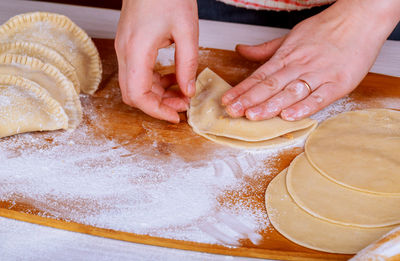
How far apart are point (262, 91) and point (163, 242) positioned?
2.42ft

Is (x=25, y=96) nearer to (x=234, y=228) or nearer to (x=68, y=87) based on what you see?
(x=68, y=87)

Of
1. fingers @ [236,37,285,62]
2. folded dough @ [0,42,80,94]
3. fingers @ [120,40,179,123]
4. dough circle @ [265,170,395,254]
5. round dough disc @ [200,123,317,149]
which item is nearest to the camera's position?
dough circle @ [265,170,395,254]

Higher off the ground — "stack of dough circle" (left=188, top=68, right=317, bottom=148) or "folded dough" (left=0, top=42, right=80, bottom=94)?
"folded dough" (left=0, top=42, right=80, bottom=94)

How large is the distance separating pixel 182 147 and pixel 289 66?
57 cm

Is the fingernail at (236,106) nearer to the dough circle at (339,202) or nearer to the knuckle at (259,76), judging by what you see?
the knuckle at (259,76)

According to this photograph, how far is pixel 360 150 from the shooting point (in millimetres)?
1508

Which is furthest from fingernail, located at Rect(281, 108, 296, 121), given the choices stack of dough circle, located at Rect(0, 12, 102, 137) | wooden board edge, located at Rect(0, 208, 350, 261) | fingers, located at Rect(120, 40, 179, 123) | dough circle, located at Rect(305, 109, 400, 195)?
stack of dough circle, located at Rect(0, 12, 102, 137)

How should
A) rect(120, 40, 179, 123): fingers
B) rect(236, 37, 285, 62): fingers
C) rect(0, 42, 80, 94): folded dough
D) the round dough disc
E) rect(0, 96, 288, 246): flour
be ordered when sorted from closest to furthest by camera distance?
rect(0, 96, 288, 246): flour < rect(120, 40, 179, 123): fingers < the round dough disc < rect(0, 42, 80, 94): folded dough < rect(236, 37, 285, 62): fingers

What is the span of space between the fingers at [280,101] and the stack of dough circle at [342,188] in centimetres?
15

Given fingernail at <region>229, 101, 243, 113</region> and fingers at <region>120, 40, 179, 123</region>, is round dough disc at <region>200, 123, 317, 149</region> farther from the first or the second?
fingers at <region>120, 40, 179, 123</region>

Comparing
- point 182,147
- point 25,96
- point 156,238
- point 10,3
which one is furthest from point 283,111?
point 10,3

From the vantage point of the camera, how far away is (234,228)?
4.20ft

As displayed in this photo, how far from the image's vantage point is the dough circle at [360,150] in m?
1.37

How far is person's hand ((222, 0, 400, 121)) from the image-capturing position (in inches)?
65.9
